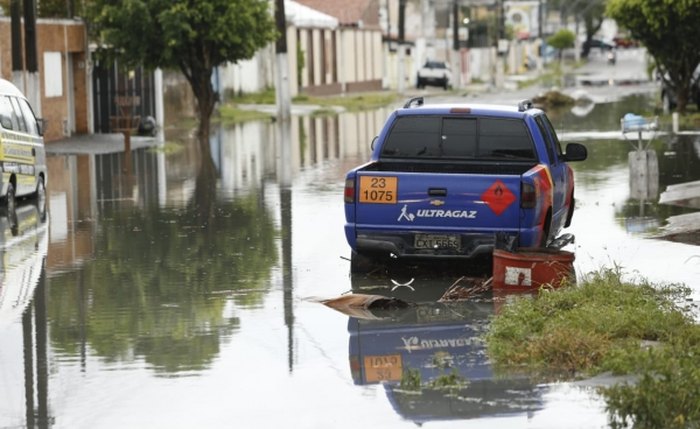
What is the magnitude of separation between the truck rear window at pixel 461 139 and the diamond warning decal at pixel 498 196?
132 centimetres

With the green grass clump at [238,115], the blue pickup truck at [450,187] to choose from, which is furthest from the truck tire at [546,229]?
the green grass clump at [238,115]

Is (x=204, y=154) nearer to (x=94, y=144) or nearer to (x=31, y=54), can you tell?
(x=94, y=144)

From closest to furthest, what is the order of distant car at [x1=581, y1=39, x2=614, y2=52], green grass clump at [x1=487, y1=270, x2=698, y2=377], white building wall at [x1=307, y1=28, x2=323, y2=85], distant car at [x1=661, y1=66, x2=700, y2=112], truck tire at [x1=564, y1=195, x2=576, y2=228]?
green grass clump at [x1=487, y1=270, x2=698, y2=377], truck tire at [x1=564, y1=195, x2=576, y2=228], distant car at [x1=661, y1=66, x2=700, y2=112], white building wall at [x1=307, y1=28, x2=323, y2=85], distant car at [x1=581, y1=39, x2=614, y2=52]

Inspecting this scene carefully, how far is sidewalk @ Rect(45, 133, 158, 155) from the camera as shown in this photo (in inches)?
1479

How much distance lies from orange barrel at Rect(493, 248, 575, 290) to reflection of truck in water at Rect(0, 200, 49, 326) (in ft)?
13.5

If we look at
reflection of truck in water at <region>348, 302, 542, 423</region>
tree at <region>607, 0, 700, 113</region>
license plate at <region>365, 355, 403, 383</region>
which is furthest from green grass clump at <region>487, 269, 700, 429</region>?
tree at <region>607, 0, 700, 113</region>

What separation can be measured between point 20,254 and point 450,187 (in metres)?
5.42

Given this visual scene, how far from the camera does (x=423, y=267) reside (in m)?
16.4

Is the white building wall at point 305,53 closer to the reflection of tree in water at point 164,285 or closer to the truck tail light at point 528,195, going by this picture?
the reflection of tree in water at point 164,285

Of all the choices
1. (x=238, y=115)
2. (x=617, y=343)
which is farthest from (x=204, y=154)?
(x=617, y=343)

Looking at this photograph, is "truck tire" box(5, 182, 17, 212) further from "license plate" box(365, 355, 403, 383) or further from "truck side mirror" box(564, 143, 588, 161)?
"license plate" box(365, 355, 403, 383)

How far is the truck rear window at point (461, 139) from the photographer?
16.2 m

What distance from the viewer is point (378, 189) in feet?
49.6

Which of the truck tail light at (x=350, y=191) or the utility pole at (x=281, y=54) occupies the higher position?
the utility pole at (x=281, y=54)
